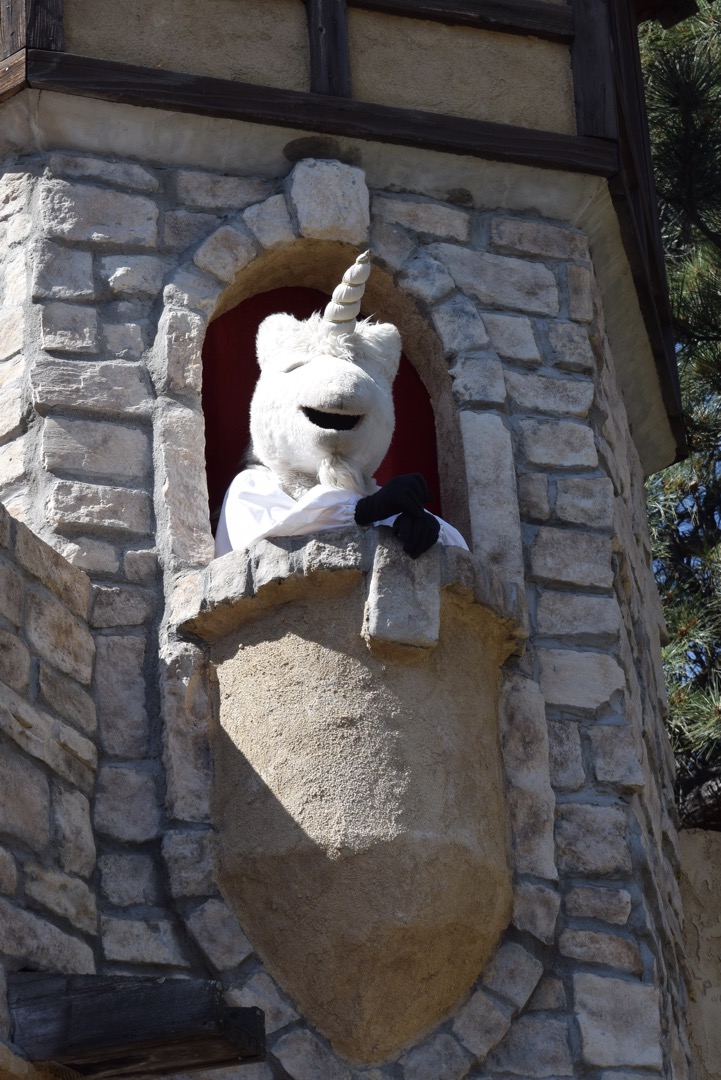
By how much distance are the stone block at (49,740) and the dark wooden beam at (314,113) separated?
2.10m

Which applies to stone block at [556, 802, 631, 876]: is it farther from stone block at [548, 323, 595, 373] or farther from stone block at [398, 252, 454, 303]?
stone block at [398, 252, 454, 303]

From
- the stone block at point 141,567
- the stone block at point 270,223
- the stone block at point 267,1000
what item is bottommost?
the stone block at point 267,1000

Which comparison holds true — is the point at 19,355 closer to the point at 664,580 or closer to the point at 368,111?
the point at 368,111

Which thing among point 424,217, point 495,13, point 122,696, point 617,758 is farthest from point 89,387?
point 495,13

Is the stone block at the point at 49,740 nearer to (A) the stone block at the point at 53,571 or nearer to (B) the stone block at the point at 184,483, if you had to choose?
(A) the stone block at the point at 53,571

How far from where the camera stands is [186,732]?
5172 millimetres

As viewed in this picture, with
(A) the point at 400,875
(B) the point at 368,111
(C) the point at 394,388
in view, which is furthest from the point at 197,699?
(B) the point at 368,111

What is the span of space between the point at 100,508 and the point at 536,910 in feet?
5.47

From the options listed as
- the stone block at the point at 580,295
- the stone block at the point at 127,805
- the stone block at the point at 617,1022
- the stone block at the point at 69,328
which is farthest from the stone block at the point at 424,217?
the stone block at the point at 617,1022

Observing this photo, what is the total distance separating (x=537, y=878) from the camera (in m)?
5.25

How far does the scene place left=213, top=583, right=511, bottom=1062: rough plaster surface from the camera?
4.93 m

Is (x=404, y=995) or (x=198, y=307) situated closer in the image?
(x=404, y=995)

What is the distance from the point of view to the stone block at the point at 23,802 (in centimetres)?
452

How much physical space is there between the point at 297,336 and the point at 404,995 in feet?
6.46
